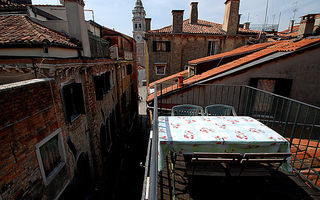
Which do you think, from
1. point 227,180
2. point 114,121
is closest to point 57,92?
point 227,180

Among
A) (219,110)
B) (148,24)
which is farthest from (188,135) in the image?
(148,24)

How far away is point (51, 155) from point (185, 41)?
15.6 m

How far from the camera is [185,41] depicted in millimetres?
16500

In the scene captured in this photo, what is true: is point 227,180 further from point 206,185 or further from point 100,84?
point 100,84

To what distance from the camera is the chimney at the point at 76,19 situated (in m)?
5.71

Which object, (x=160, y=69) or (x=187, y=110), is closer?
(x=187, y=110)

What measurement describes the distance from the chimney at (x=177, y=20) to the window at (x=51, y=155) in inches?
586

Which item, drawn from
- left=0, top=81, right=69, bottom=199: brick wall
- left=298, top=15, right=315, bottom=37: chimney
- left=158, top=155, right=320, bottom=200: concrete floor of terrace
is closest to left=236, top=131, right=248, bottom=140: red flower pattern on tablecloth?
left=158, top=155, right=320, bottom=200: concrete floor of terrace

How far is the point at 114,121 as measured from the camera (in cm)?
1057

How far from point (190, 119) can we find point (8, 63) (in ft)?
14.7

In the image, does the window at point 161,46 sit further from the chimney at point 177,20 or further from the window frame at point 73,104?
the window frame at point 73,104

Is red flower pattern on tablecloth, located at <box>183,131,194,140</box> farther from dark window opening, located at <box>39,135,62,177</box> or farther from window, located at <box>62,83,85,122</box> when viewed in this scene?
window, located at <box>62,83,85,122</box>

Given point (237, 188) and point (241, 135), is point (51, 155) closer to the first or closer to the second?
point (237, 188)

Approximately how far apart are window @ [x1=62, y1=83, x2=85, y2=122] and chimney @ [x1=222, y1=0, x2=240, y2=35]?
53.9 feet
